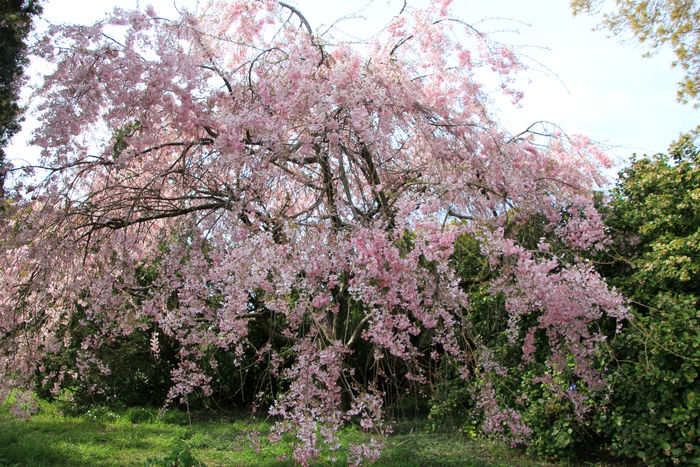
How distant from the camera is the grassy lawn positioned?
3.74 metres

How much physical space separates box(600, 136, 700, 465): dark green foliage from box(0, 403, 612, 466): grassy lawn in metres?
0.84

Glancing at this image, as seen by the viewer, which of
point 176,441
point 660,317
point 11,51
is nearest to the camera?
point 660,317

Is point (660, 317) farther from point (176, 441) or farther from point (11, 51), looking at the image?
point (11, 51)

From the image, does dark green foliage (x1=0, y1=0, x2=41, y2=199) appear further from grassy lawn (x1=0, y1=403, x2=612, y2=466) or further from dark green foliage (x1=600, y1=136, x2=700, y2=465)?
dark green foliage (x1=600, y1=136, x2=700, y2=465)

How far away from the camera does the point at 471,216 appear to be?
4199mm

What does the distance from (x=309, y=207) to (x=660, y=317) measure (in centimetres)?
244

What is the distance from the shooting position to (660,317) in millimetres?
3193

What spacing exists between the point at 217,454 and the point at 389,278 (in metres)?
2.47

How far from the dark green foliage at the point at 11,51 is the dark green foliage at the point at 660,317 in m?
5.75

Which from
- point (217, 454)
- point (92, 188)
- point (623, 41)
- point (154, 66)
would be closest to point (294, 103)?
point (154, 66)

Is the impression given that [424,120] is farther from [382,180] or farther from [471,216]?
[471,216]

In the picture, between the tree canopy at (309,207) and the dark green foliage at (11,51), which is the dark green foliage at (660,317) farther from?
the dark green foliage at (11,51)

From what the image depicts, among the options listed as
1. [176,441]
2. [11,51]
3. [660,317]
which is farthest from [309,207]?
[11,51]

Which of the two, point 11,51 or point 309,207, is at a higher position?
point 11,51
